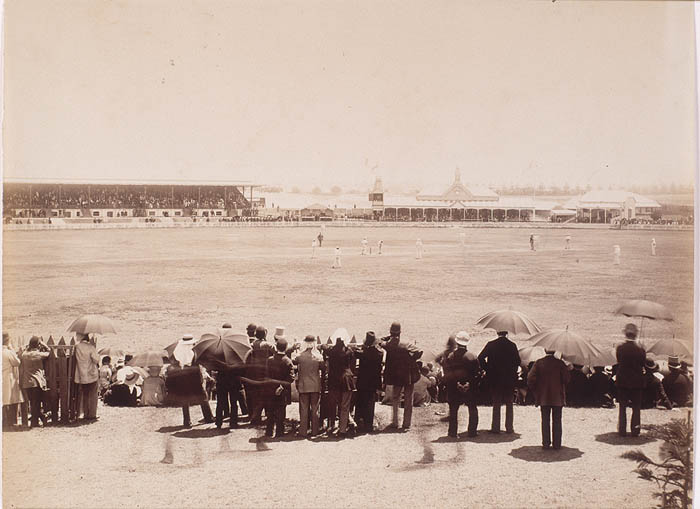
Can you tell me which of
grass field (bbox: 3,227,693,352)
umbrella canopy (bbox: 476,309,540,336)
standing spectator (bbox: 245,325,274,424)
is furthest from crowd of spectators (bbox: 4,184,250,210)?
umbrella canopy (bbox: 476,309,540,336)

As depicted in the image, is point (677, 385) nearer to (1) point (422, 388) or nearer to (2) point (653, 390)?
(2) point (653, 390)

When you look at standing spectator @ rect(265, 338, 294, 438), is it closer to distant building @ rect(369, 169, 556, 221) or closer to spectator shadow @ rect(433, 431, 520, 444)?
spectator shadow @ rect(433, 431, 520, 444)

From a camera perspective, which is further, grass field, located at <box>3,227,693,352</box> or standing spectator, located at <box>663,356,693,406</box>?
grass field, located at <box>3,227,693,352</box>

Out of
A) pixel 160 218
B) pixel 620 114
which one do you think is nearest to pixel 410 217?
pixel 620 114

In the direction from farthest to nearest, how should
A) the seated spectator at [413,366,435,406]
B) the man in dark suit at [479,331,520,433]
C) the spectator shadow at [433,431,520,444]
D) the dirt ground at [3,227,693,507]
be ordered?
1. the seated spectator at [413,366,435,406]
2. the spectator shadow at [433,431,520,444]
3. the man in dark suit at [479,331,520,433]
4. the dirt ground at [3,227,693,507]

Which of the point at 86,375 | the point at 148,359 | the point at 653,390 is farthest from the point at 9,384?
the point at 653,390

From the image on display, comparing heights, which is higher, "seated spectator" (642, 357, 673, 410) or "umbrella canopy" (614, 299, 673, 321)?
"umbrella canopy" (614, 299, 673, 321)

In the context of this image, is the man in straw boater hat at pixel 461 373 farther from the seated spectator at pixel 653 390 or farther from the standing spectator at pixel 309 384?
the seated spectator at pixel 653 390
